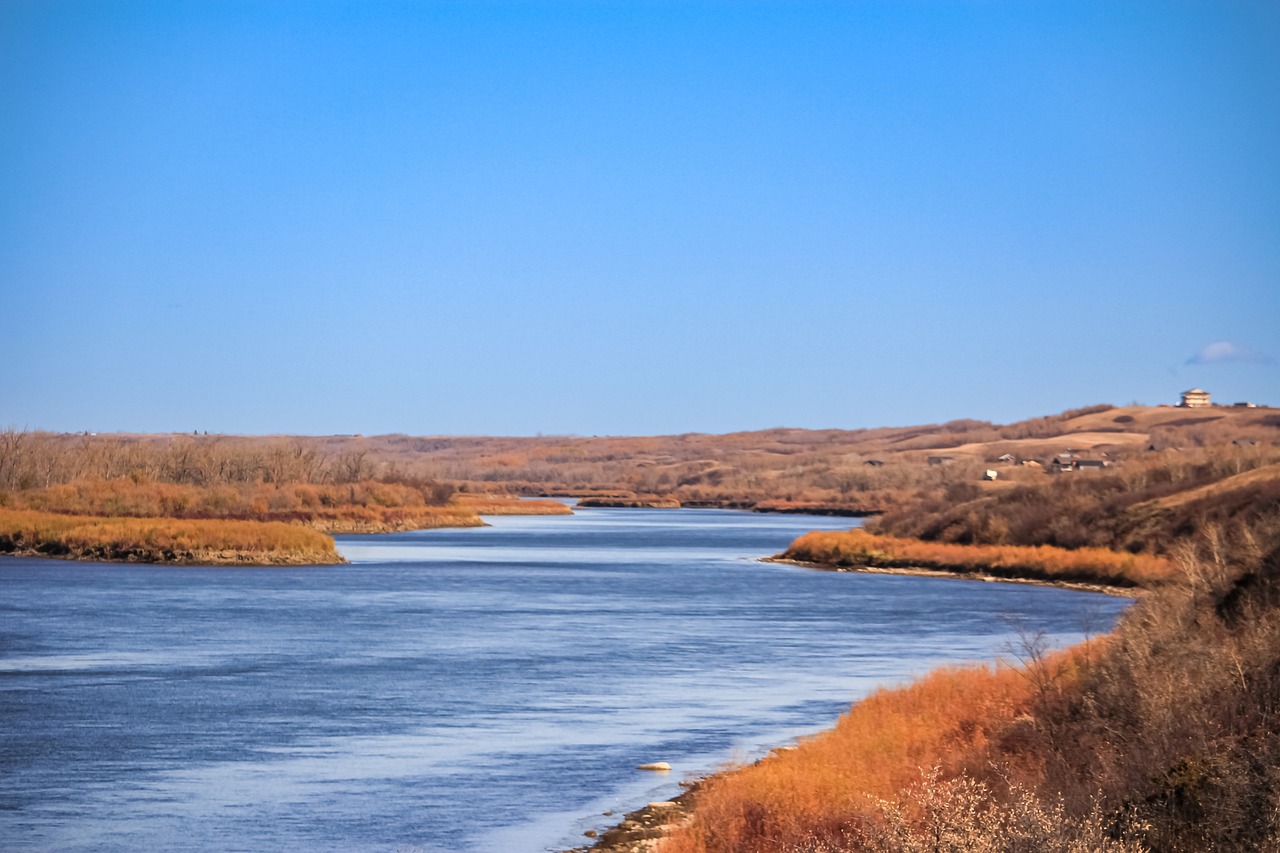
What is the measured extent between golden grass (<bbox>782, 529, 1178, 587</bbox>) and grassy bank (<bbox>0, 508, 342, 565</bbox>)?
26494mm

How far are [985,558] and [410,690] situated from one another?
48182 mm

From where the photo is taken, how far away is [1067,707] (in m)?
18.0

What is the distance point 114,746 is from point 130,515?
64008 millimetres

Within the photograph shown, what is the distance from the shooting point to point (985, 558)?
235ft

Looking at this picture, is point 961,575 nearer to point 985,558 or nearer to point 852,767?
point 985,558

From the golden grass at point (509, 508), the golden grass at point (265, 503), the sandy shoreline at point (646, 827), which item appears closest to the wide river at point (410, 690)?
the sandy shoreline at point (646, 827)

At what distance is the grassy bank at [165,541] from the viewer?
67.8 meters

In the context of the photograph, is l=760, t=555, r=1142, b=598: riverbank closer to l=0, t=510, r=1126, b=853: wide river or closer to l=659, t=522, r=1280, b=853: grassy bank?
l=0, t=510, r=1126, b=853: wide river

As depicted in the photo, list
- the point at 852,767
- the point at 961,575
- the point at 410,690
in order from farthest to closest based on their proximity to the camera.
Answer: the point at 961,575, the point at 410,690, the point at 852,767

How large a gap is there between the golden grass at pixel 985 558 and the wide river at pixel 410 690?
3.96 metres

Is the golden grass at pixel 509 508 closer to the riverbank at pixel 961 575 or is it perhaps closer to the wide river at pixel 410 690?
the riverbank at pixel 961 575

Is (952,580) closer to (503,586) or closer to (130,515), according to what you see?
(503,586)

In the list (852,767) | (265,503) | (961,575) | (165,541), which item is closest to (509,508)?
(265,503)

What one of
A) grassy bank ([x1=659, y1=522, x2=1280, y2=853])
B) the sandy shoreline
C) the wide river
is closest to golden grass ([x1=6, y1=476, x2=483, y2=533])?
the wide river
